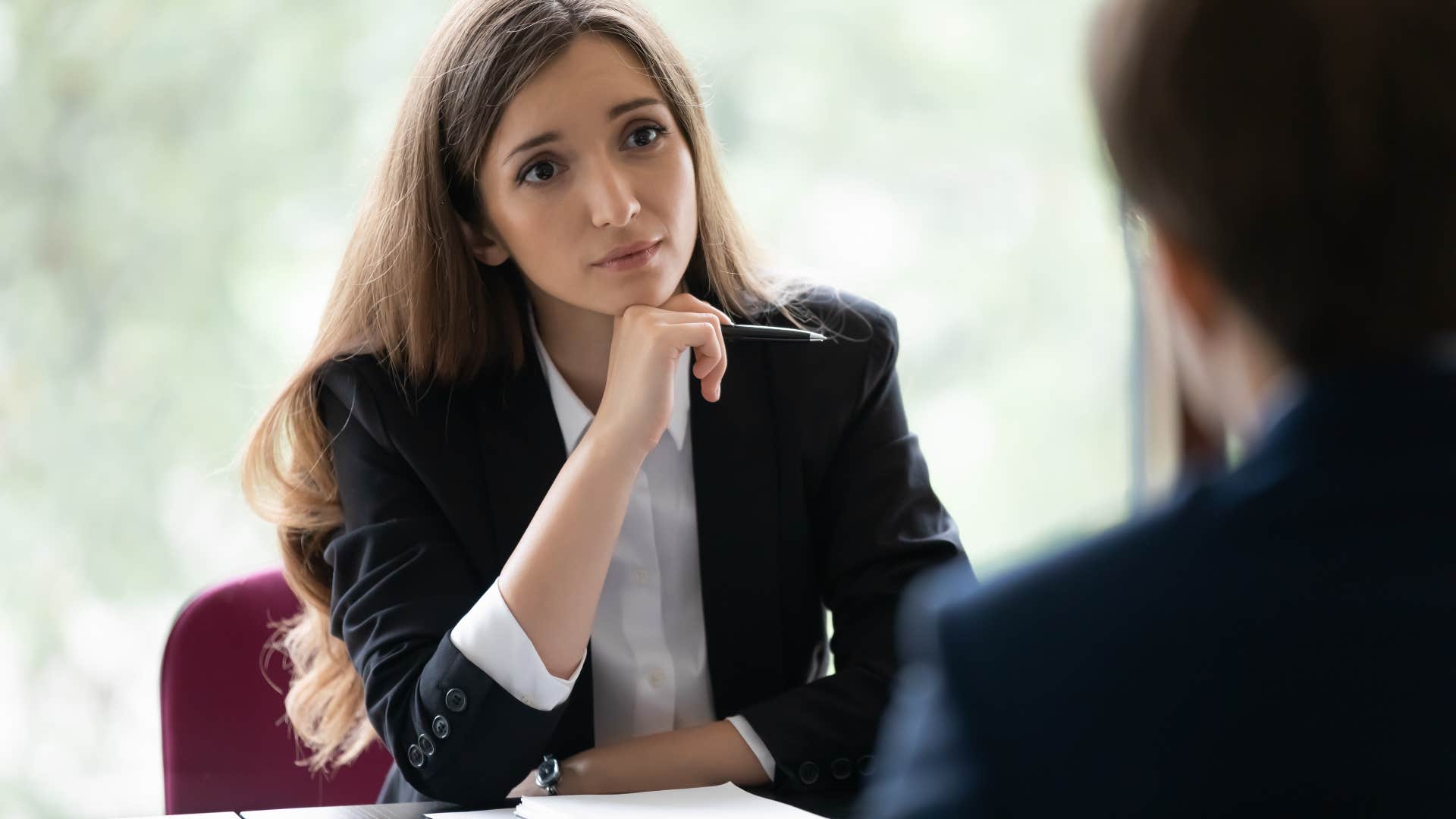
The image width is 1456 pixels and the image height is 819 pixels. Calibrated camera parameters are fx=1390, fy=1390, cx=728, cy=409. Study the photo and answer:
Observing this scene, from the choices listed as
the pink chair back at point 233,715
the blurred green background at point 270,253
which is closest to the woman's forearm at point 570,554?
the pink chair back at point 233,715

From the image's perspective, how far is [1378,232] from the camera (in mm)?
589

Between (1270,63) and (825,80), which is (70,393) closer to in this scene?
(825,80)

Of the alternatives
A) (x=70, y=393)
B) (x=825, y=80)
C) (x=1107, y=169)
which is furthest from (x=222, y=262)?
(x=1107, y=169)

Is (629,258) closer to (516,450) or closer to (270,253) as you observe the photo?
(516,450)

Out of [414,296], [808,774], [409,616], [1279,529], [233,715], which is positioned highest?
[414,296]

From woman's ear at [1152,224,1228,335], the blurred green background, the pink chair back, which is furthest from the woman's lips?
the blurred green background

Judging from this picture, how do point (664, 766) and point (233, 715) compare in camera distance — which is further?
point (233, 715)

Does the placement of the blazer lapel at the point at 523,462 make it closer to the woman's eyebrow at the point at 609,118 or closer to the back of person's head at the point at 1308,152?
the woman's eyebrow at the point at 609,118

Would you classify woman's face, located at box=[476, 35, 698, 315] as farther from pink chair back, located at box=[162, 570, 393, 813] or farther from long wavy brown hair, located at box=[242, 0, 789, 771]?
pink chair back, located at box=[162, 570, 393, 813]

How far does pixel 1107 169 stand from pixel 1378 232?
0.13 meters

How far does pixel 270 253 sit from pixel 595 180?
1.69 metres

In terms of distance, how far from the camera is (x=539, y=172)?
1444 millimetres

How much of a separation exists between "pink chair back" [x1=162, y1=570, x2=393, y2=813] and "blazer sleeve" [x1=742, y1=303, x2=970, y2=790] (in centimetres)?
60

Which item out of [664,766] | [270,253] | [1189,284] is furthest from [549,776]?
[270,253]
